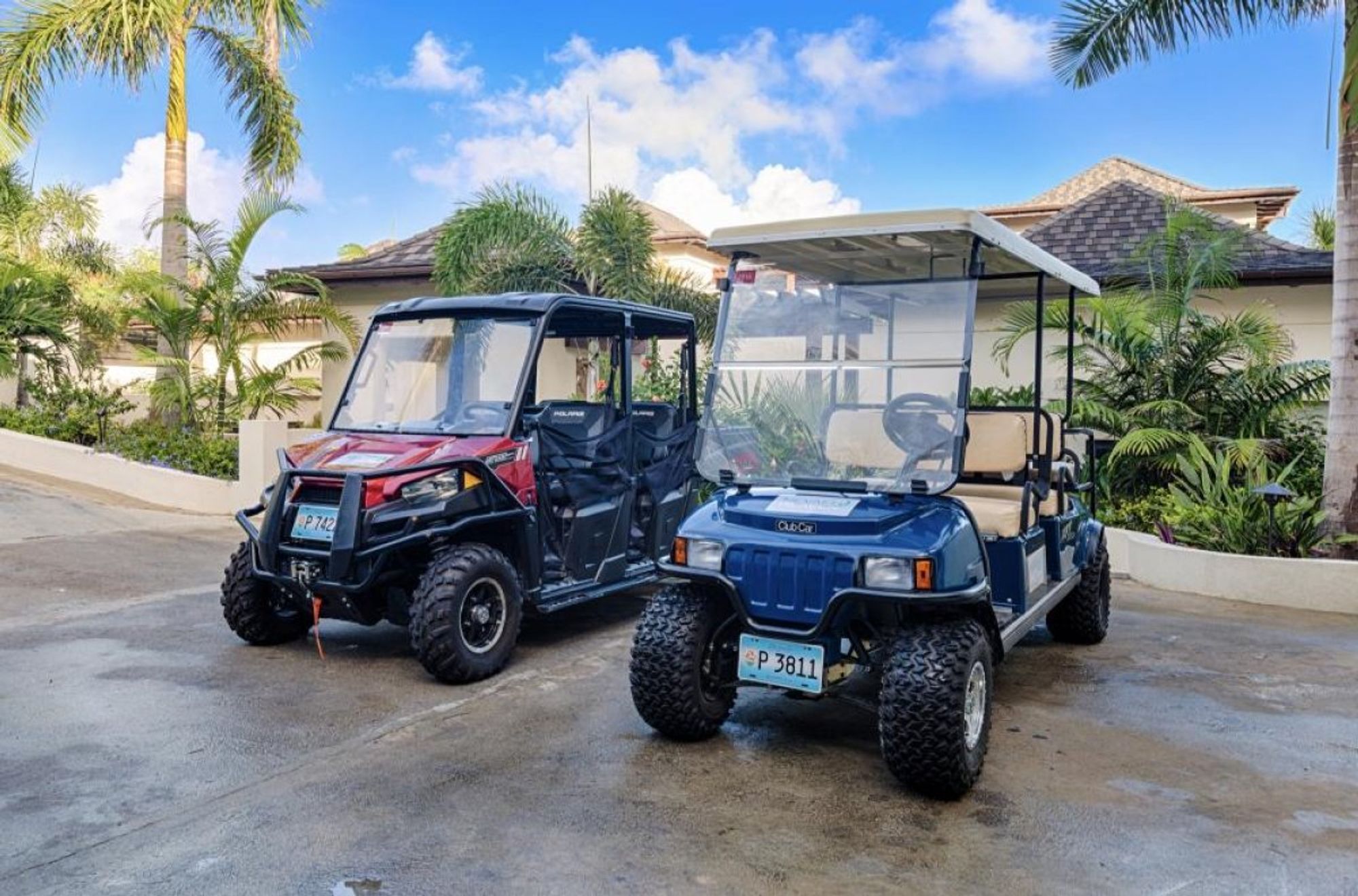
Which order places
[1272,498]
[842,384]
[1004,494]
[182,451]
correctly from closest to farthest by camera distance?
[842,384] → [1004,494] → [1272,498] → [182,451]

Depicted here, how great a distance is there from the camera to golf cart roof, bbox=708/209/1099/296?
445cm

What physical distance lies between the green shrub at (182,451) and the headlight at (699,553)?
9123mm

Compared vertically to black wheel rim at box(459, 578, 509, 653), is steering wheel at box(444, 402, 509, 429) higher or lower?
higher

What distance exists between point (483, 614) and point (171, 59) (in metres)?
11.3

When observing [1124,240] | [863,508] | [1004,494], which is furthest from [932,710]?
[1124,240]

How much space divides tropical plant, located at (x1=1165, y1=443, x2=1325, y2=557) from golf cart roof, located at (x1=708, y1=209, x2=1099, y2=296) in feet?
13.6

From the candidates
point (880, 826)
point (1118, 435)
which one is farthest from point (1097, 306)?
point (880, 826)

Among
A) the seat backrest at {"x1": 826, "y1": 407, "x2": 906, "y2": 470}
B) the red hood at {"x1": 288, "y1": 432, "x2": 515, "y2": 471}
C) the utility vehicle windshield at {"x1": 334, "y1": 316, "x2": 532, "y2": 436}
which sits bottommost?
the red hood at {"x1": 288, "y1": 432, "x2": 515, "y2": 471}

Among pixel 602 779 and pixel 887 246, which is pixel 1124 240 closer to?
pixel 887 246

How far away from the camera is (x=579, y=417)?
261 inches

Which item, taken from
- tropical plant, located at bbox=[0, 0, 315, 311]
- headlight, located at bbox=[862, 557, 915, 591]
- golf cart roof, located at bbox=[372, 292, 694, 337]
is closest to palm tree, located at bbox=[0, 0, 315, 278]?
tropical plant, located at bbox=[0, 0, 315, 311]

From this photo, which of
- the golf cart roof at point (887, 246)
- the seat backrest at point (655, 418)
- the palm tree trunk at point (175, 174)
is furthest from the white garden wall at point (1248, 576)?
the palm tree trunk at point (175, 174)

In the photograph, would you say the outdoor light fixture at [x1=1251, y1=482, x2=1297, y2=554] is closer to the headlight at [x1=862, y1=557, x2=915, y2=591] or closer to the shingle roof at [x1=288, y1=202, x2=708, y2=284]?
the headlight at [x1=862, y1=557, x2=915, y2=591]

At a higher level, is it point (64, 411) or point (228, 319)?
point (228, 319)
